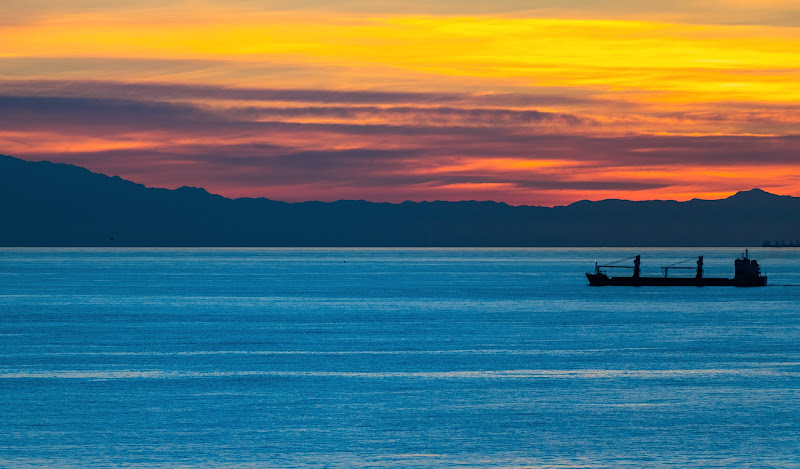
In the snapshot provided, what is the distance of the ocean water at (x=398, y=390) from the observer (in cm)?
3181

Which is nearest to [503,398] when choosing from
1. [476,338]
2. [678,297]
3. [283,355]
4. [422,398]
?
[422,398]

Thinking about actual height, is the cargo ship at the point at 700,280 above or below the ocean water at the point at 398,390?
above

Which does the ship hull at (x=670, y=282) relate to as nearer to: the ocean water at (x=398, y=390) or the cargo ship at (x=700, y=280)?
the cargo ship at (x=700, y=280)

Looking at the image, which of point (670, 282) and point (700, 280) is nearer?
point (700, 280)

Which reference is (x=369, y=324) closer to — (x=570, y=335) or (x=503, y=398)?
(x=570, y=335)

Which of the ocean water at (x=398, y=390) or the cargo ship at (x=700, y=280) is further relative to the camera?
the cargo ship at (x=700, y=280)

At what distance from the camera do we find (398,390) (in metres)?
44.2

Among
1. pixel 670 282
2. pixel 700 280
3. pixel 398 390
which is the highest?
pixel 700 280

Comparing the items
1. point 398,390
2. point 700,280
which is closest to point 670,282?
point 700,280

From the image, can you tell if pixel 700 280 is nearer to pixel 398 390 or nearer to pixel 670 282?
pixel 670 282

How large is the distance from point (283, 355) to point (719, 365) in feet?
74.9

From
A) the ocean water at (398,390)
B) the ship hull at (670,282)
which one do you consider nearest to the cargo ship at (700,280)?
the ship hull at (670,282)

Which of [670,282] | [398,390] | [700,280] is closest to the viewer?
[398,390]

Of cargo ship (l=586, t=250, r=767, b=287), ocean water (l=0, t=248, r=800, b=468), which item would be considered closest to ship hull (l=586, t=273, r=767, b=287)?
cargo ship (l=586, t=250, r=767, b=287)
